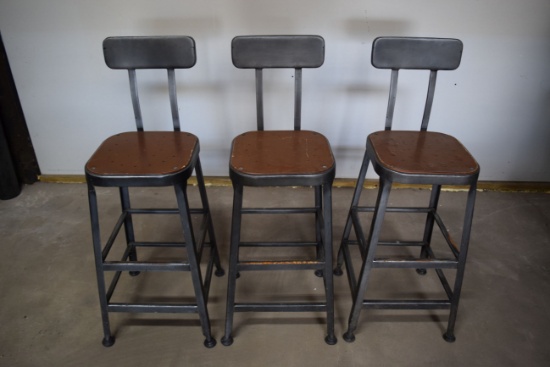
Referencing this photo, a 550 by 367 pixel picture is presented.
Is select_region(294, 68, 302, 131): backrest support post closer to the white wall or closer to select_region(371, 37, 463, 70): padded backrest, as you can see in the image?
select_region(371, 37, 463, 70): padded backrest

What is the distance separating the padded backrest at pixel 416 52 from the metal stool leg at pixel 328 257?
67 cm

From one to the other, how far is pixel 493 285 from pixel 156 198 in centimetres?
214

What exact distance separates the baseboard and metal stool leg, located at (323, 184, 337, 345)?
4.57ft

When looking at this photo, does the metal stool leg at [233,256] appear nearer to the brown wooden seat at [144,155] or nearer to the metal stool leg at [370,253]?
the brown wooden seat at [144,155]

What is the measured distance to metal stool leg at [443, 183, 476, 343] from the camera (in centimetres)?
165

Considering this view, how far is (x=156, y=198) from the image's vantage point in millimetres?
2916

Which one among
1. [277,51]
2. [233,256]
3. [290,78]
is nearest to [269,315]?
[233,256]

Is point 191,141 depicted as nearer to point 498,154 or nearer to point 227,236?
point 227,236

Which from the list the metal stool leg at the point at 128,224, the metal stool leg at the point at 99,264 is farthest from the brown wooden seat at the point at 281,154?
the metal stool leg at the point at 128,224

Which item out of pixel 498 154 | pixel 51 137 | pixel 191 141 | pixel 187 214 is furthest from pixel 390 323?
pixel 51 137

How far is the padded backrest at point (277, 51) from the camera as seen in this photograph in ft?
5.91

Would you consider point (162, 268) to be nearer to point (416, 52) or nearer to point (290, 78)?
point (416, 52)

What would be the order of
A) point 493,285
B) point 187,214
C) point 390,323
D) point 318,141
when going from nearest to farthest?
point 187,214 < point 318,141 < point 390,323 < point 493,285

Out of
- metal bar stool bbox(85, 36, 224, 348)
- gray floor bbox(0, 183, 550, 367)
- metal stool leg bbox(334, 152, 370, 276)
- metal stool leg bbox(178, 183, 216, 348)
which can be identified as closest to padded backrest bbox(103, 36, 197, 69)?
metal bar stool bbox(85, 36, 224, 348)
